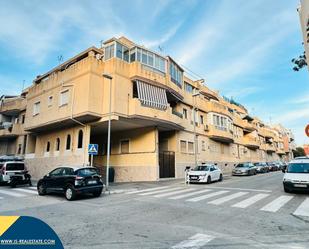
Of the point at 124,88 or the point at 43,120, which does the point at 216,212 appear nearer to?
the point at 124,88

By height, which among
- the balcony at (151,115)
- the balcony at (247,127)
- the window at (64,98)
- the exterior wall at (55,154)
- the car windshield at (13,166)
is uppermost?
the balcony at (247,127)

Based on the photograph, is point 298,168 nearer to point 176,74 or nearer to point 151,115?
point 151,115

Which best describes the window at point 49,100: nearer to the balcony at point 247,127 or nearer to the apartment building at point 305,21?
the apartment building at point 305,21

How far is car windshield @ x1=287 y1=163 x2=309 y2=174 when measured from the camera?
12969 mm

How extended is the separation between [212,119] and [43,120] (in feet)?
68.7

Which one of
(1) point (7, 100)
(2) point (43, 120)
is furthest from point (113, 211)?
(1) point (7, 100)

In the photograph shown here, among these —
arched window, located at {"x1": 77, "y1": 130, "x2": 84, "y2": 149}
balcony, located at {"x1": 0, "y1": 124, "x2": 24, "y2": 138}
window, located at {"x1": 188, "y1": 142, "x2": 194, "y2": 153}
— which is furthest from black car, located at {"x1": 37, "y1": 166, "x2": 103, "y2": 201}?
balcony, located at {"x1": 0, "y1": 124, "x2": 24, "y2": 138}

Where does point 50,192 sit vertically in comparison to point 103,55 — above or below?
below

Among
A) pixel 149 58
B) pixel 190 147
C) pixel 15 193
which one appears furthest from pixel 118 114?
A: pixel 190 147

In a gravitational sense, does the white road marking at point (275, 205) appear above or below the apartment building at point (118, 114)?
below

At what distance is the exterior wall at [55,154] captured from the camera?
1977cm

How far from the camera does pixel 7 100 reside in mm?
A: 33281

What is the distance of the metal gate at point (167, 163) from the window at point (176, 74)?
7.37m

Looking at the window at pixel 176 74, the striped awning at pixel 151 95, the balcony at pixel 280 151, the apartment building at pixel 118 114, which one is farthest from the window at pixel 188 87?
the balcony at pixel 280 151
